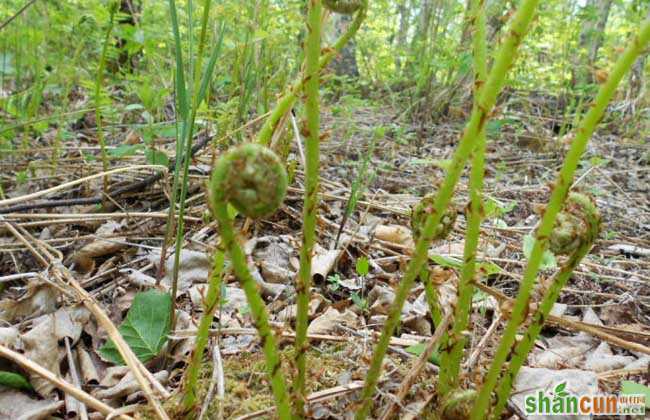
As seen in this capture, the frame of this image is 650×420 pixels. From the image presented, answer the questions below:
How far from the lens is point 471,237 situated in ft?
3.47

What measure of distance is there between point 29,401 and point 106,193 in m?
1.18

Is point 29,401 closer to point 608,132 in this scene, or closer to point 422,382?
point 422,382

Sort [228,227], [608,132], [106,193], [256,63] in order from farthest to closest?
1. [608,132]
2. [256,63]
3. [106,193]
4. [228,227]

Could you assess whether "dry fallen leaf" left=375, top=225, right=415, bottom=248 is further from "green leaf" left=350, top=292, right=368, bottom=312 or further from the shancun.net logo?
the shancun.net logo

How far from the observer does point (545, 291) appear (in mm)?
946

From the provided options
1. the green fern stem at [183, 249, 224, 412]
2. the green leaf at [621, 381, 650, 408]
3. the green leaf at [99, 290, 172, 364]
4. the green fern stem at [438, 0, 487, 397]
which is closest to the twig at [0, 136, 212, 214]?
the green leaf at [99, 290, 172, 364]

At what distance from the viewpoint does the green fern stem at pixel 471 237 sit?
1045 millimetres

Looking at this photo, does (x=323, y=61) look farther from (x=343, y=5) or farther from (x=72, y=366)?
(x=72, y=366)

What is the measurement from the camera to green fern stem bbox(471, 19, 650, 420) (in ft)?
2.32

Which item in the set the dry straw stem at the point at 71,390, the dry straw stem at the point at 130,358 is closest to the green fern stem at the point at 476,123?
the dry straw stem at the point at 130,358

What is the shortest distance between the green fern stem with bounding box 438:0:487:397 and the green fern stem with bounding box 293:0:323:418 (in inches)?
13.1

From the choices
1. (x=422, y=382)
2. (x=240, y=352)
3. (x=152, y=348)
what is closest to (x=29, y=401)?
(x=152, y=348)

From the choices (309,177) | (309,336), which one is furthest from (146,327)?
(309,177)

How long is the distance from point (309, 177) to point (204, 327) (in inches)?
15.5
